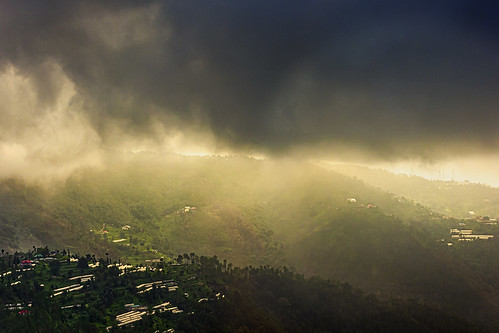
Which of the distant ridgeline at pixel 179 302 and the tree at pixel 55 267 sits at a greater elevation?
the tree at pixel 55 267

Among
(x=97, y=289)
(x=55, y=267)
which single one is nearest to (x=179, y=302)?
(x=97, y=289)

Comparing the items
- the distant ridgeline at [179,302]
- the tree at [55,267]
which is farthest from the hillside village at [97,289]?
the distant ridgeline at [179,302]

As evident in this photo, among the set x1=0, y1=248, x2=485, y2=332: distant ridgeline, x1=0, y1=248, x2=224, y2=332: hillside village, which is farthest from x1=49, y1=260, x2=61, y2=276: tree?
x1=0, y1=248, x2=485, y2=332: distant ridgeline

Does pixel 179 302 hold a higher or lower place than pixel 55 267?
lower

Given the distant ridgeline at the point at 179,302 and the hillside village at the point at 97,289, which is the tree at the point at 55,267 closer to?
the hillside village at the point at 97,289

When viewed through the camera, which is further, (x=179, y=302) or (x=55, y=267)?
(x=55, y=267)

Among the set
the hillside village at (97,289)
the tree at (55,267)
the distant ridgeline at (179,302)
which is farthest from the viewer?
the tree at (55,267)

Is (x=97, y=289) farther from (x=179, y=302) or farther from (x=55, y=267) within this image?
(x=179, y=302)

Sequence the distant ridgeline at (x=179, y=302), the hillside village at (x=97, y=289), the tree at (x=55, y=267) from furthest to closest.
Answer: the tree at (x=55, y=267), the hillside village at (x=97, y=289), the distant ridgeline at (x=179, y=302)

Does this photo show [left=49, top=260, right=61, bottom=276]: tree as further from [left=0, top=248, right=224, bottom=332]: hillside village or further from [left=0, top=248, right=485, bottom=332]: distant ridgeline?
[left=0, top=248, right=485, bottom=332]: distant ridgeline
